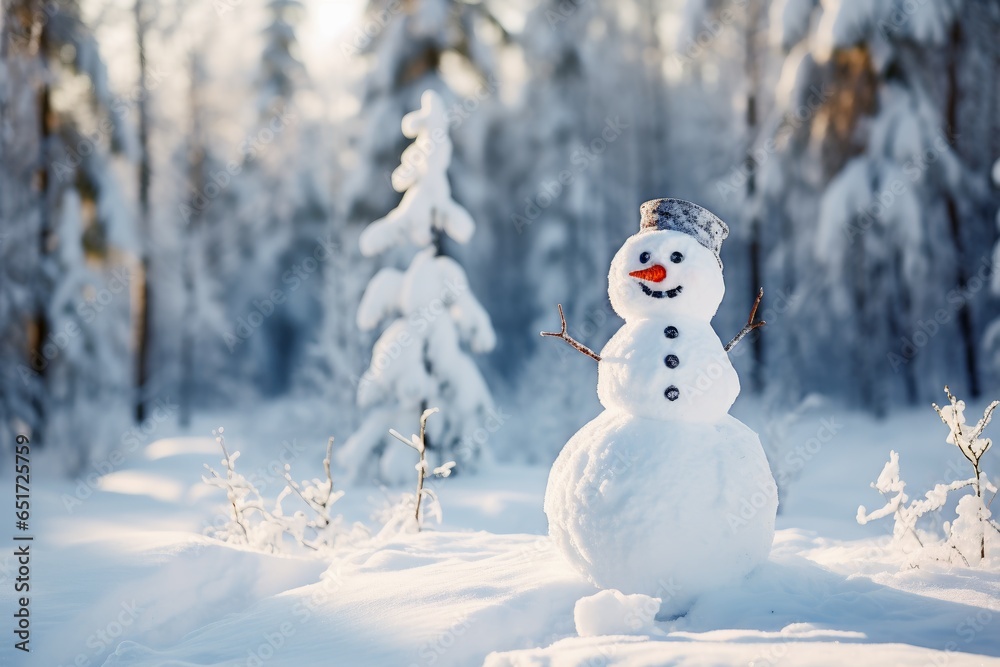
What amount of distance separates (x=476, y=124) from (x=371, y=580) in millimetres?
14096

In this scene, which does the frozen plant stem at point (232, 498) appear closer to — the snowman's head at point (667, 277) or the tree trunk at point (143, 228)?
the snowman's head at point (667, 277)

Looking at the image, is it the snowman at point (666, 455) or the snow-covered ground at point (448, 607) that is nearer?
the snow-covered ground at point (448, 607)

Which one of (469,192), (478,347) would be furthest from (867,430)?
(469,192)

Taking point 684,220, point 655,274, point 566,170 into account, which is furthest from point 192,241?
point 655,274

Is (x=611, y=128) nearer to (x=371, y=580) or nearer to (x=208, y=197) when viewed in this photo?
(x=208, y=197)

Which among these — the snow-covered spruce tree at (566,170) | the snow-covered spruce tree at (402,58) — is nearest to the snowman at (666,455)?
the snow-covered spruce tree at (402,58)

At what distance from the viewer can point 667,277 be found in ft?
14.8

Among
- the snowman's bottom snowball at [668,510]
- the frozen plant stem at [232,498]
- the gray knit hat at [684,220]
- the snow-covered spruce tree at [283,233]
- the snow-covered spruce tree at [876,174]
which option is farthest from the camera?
the snow-covered spruce tree at [283,233]

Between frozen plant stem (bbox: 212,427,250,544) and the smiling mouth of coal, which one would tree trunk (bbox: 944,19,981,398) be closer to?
the smiling mouth of coal

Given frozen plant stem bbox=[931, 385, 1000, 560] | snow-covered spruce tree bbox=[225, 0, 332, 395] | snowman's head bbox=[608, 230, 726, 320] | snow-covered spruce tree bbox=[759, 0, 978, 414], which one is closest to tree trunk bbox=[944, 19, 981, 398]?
snow-covered spruce tree bbox=[759, 0, 978, 414]

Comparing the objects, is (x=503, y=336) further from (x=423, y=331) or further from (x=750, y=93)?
(x=423, y=331)

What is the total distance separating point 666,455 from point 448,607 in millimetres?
1485

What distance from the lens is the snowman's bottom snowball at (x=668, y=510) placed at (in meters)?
4.14

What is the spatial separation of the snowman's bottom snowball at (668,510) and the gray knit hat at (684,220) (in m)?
1.20
